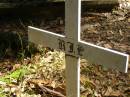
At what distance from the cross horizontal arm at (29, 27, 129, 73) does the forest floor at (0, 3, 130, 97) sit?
559 millimetres

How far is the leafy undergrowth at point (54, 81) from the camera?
3.14 metres

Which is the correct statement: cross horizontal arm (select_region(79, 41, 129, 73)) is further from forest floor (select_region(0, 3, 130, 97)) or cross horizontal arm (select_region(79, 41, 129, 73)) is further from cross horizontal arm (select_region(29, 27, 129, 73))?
forest floor (select_region(0, 3, 130, 97))

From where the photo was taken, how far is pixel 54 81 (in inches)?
130

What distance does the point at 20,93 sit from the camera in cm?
315

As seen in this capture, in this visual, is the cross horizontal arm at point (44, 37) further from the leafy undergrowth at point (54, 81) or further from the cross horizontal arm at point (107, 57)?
the leafy undergrowth at point (54, 81)

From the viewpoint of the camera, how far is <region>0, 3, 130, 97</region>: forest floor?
125 inches

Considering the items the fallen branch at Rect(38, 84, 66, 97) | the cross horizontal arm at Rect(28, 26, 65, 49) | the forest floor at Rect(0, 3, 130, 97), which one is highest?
the cross horizontal arm at Rect(28, 26, 65, 49)

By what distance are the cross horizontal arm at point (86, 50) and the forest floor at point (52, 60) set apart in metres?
0.56

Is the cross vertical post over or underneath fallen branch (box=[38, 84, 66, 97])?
over

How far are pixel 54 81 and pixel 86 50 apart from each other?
0.90 meters

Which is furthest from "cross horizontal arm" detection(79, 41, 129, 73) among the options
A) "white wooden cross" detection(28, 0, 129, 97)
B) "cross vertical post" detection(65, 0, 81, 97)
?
"cross vertical post" detection(65, 0, 81, 97)

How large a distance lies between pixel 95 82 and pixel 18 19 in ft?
5.42

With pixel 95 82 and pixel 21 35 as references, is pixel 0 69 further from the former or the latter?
pixel 95 82

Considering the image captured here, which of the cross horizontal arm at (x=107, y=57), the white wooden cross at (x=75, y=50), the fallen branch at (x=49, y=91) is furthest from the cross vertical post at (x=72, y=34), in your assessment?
the fallen branch at (x=49, y=91)
